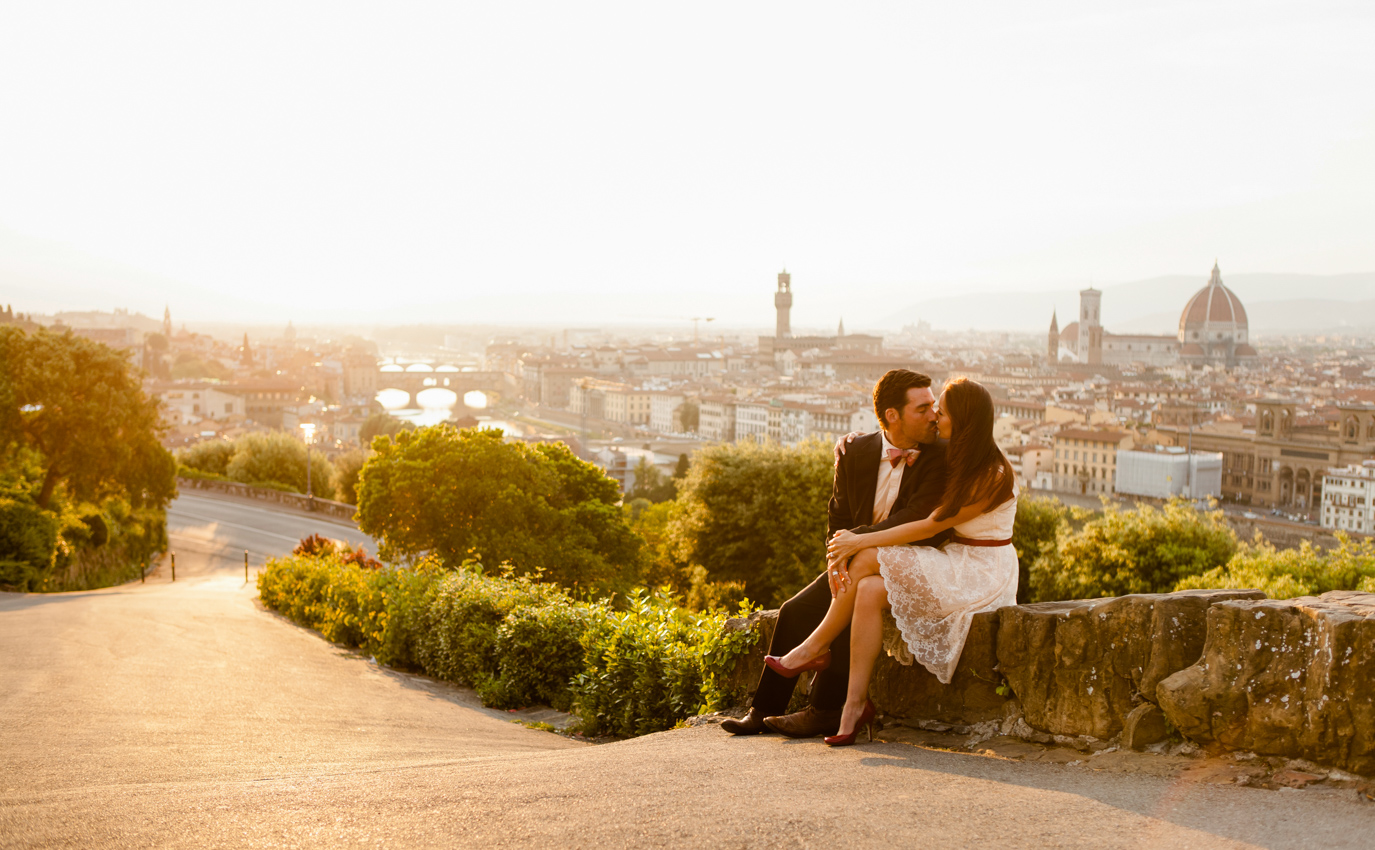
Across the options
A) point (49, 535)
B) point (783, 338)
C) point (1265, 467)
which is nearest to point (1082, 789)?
point (49, 535)

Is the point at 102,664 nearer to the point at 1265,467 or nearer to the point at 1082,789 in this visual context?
the point at 1082,789

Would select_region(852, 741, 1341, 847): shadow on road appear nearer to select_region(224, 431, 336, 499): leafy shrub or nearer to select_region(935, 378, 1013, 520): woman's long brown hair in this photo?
select_region(935, 378, 1013, 520): woman's long brown hair

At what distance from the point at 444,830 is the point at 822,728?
1417 mm

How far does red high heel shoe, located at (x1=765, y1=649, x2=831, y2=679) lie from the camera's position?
3535 mm

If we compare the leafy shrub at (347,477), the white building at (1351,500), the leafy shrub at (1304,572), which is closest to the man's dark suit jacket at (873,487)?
the leafy shrub at (1304,572)

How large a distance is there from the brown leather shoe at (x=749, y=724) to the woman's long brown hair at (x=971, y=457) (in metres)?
0.94

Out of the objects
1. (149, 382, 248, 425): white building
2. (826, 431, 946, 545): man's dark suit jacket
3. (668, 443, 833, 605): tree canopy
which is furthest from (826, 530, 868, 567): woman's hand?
(149, 382, 248, 425): white building

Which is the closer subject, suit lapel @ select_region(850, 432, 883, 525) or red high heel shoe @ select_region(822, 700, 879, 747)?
red high heel shoe @ select_region(822, 700, 879, 747)

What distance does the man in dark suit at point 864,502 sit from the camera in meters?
3.48

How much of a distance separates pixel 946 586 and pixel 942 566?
62mm

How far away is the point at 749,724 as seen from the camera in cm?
368

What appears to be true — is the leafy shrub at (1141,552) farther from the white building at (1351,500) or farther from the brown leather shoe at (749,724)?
the white building at (1351,500)

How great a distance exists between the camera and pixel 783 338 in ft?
553

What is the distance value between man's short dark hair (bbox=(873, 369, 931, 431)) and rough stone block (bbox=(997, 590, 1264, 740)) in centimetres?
73
